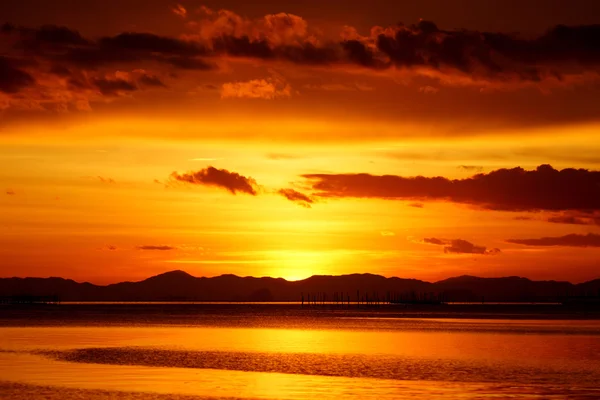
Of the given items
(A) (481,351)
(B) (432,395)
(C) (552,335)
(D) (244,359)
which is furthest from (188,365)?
(C) (552,335)

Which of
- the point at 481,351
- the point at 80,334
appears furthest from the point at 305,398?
the point at 80,334

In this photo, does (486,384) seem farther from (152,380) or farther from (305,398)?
(152,380)

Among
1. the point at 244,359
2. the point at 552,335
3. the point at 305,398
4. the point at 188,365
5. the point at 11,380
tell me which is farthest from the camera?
the point at 552,335

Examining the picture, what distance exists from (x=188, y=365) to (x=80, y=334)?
3811 centimetres

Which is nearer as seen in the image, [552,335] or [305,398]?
[305,398]

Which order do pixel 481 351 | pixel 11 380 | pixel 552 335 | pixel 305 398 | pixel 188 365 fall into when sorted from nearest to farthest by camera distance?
pixel 305 398, pixel 11 380, pixel 188 365, pixel 481 351, pixel 552 335

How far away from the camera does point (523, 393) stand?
39688 mm

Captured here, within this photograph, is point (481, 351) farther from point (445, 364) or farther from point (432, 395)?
point (432, 395)

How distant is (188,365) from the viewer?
176 ft

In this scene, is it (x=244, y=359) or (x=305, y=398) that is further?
(x=244, y=359)

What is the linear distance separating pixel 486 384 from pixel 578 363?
13637 mm

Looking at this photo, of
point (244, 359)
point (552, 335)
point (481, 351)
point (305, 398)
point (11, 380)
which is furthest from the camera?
point (552, 335)

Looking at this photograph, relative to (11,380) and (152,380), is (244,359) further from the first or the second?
(11,380)

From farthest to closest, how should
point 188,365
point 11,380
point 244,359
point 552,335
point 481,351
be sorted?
point 552,335 → point 481,351 → point 244,359 → point 188,365 → point 11,380
